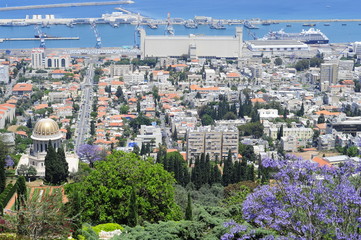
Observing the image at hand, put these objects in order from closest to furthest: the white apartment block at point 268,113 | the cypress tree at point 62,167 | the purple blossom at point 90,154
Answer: the cypress tree at point 62,167, the purple blossom at point 90,154, the white apartment block at point 268,113

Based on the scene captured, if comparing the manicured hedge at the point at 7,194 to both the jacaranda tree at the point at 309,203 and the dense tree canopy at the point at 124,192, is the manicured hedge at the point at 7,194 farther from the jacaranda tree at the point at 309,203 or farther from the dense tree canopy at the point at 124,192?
the jacaranda tree at the point at 309,203

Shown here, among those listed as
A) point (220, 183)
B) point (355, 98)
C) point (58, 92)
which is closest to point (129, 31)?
point (58, 92)

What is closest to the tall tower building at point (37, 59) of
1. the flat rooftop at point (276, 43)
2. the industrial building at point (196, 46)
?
the industrial building at point (196, 46)

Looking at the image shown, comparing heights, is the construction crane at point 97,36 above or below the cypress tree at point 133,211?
above

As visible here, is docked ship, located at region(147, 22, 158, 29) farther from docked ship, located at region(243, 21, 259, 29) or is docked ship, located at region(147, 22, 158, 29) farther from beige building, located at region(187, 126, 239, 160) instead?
beige building, located at region(187, 126, 239, 160)

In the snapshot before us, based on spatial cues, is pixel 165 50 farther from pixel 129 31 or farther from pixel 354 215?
pixel 354 215
